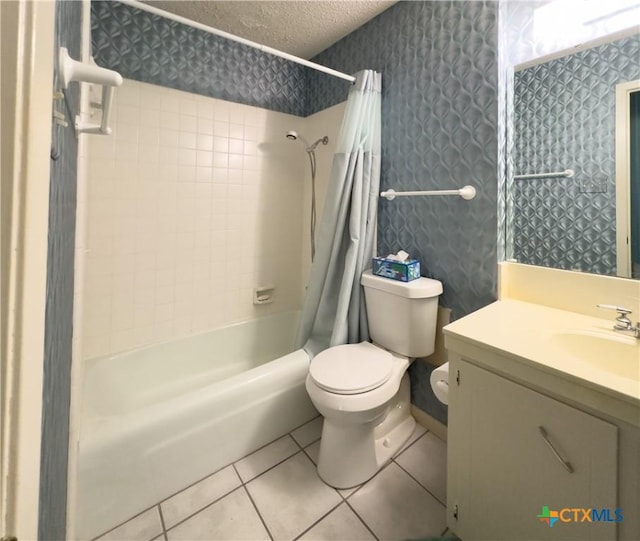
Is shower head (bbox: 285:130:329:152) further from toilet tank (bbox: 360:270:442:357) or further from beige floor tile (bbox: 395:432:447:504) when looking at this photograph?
beige floor tile (bbox: 395:432:447:504)

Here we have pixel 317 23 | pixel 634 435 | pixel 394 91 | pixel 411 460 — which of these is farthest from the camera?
pixel 317 23

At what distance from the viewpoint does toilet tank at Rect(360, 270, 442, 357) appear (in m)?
1.36

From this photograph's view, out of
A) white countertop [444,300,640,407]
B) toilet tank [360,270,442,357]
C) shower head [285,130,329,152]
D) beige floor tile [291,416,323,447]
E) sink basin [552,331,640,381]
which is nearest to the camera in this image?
white countertop [444,300,640,407]

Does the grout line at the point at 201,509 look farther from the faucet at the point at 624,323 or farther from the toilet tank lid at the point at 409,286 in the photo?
the faucet at the point at 624,323

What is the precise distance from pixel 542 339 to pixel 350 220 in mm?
997

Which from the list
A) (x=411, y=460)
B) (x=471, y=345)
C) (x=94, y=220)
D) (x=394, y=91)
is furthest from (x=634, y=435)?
(x=94, y=220)

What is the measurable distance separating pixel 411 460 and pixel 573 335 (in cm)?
91

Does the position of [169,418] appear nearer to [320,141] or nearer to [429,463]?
[429,463]

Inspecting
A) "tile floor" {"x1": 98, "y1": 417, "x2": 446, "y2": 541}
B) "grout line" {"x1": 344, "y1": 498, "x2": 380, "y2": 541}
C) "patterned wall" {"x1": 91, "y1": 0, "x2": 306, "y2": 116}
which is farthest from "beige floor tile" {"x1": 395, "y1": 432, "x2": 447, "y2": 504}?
"patterned wall" {"x1": 91, "y1": 0, "x2": 306, "y2": 116}

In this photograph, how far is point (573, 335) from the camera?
3.04 feet

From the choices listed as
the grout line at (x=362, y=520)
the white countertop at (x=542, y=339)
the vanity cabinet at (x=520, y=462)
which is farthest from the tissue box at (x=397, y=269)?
the grout line at (x=362, y=520)

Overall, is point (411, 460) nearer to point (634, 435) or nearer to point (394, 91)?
point (634, 435)

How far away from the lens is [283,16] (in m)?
1.67

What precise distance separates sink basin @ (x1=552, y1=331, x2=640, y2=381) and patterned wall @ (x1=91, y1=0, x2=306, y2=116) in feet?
7.04
